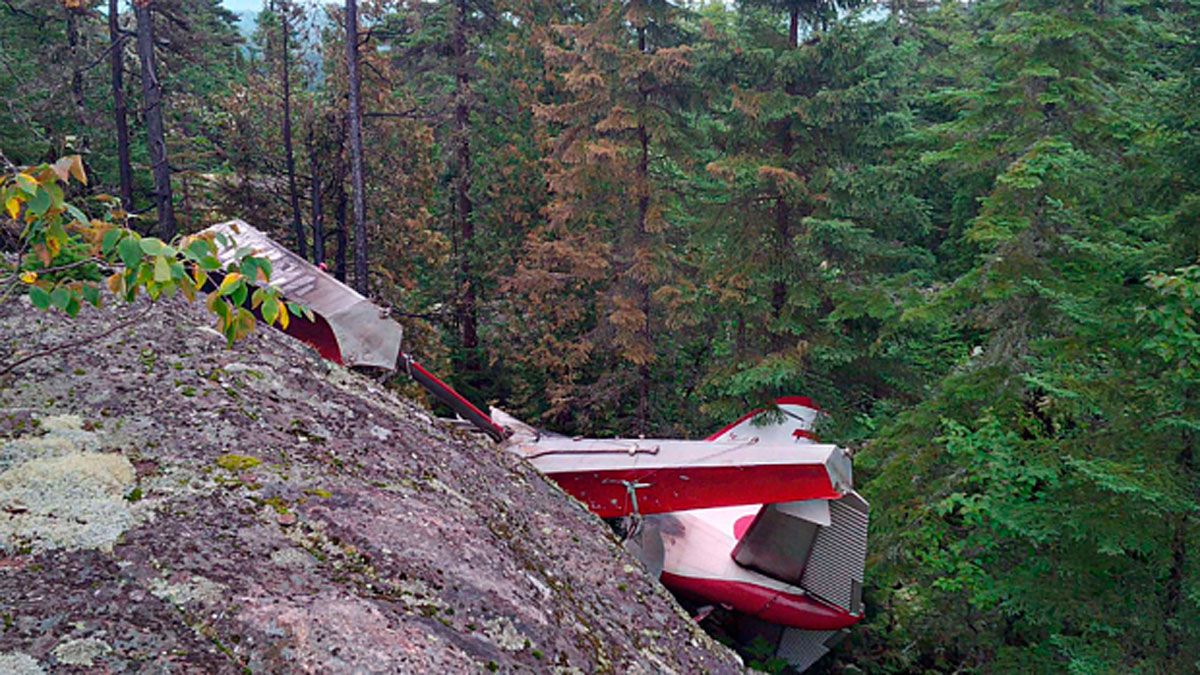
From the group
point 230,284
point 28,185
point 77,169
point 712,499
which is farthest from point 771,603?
point 28,185

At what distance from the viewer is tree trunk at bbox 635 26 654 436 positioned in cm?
1675

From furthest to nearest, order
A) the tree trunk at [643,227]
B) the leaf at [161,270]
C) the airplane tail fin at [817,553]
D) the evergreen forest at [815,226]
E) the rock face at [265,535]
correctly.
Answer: the tree trunk at [643,227] → the airplane tail fin at [817,553] → the evergreen forest at [815,226] → the rock face at [265,535] → the leaf at [161,270]

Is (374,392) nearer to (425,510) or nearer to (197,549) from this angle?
(425,510)

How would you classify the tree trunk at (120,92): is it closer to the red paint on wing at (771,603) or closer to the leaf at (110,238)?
the red paint on wing at (771,603)

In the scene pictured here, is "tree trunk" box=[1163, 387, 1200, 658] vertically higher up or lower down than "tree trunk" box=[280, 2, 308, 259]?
lower down

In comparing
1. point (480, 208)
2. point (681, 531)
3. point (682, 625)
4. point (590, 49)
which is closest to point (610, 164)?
point (590, 49)

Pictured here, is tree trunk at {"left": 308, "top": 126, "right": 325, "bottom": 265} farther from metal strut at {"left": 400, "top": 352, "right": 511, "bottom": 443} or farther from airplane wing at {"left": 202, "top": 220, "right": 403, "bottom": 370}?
metal strut at {"left": 400, "top": 352, "right": 511, "bottom": 443}

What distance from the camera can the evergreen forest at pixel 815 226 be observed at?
278 inches

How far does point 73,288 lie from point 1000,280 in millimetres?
9745

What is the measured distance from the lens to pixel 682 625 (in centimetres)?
435

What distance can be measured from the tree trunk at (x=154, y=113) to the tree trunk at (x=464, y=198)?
7.85 metres

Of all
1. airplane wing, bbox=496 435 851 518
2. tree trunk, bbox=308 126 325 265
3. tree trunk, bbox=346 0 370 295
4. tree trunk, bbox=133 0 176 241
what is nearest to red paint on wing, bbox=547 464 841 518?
airplane wing, bbox=496 435 851 518

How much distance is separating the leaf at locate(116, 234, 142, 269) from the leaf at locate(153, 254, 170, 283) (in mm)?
88

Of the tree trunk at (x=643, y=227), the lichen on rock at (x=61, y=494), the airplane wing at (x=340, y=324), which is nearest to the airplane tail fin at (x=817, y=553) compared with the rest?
the airplane wing at (x=340, y=324)
